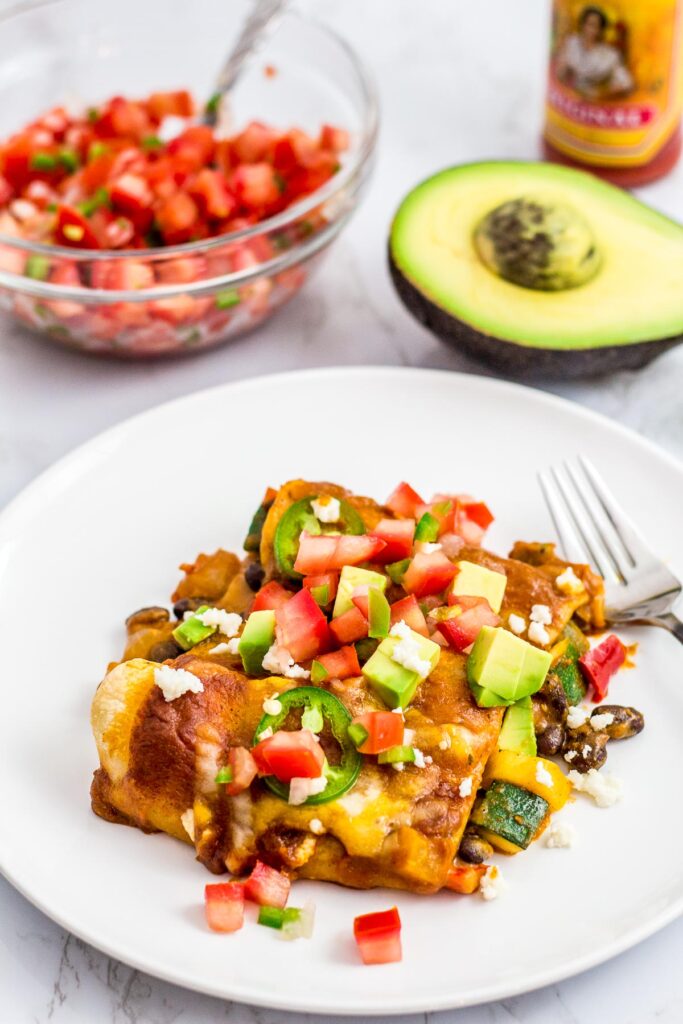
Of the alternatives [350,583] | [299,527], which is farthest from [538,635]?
[299,527]

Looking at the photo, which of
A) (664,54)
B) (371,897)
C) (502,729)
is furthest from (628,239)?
(371,897)

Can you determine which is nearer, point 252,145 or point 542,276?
point 542,276

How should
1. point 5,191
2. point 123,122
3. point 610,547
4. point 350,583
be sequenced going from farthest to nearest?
1. point 123,122
2. point 5,191
3. point 610,547
4. point 350,583

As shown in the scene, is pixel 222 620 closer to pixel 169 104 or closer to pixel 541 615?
pixel 541 615

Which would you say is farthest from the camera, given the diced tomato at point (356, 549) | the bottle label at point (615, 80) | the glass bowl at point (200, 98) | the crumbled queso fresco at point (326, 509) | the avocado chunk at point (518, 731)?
the bottle label at point (615, 80)

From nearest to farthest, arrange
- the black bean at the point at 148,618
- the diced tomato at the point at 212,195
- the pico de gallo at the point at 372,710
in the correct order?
the pico de gallo at the point at 372,710
the black bean at the point at 148,618
the diced tomato at the point at 212,195

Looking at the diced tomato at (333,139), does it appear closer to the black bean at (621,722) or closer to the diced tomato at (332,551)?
the diced tomato at (332,551)

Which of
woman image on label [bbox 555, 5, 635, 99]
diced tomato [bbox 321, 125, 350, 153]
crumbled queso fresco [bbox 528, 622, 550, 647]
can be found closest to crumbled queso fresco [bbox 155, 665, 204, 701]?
crumbled queso fresco [bbox 528, 622, 550, 647]

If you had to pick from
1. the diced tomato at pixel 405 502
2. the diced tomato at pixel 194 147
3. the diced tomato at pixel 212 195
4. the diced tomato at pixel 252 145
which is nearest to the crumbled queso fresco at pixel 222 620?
the diced tomato at pixel 405 502
